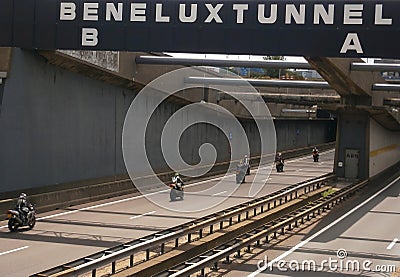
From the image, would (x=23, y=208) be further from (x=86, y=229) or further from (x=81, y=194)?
(x=81, y=194)

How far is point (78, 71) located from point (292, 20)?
12.9 m

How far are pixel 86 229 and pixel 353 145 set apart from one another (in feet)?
84.4

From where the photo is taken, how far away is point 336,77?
30188 mm

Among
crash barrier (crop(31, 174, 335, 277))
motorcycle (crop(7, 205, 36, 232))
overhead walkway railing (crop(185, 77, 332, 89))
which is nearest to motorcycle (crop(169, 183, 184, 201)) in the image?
crash barrier (crop(31, 174, 335, 277))

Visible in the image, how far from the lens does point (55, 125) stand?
26.7 m

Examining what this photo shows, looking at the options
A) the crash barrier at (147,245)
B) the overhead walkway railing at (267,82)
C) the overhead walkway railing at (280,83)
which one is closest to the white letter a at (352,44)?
the crash barrier at (147,245)

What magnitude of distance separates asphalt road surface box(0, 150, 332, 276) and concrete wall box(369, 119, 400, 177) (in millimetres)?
→ 13276

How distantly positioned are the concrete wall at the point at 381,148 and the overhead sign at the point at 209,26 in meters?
24.8

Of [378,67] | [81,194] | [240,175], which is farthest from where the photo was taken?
[240,175]

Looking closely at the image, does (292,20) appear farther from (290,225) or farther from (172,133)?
(172,133)

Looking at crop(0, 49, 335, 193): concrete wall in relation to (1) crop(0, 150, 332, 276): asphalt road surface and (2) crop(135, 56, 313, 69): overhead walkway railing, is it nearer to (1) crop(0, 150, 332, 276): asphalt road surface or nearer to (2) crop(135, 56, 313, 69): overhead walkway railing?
(1) crop(0, 150, 332, 276): asphalt road surface

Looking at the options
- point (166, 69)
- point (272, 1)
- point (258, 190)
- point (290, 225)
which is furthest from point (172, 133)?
point (272, 1)

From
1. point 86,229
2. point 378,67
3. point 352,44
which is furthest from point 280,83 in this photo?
point 86,229

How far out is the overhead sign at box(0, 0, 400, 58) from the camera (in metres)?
18.2
